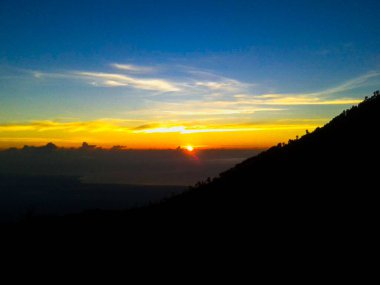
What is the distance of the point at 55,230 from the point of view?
2611 cm

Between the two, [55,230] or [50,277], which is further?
[55,230]

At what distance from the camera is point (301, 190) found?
16312 millimetres

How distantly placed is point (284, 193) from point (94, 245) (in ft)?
37.3

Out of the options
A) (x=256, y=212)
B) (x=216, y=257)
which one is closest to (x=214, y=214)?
(x=256, y=212)

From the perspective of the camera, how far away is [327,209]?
13.5 meters

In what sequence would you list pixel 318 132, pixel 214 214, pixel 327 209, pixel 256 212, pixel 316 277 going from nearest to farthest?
1. pixel 316 277
2. pixel 327 209
3. pixel 256 212
4. pixel 214 214
5. pixel 318 132

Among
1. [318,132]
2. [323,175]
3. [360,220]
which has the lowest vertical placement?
[360,220]

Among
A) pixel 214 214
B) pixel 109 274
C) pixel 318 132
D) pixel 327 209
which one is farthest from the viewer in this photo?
pixel 318 132

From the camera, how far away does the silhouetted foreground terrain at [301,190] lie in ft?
44.4

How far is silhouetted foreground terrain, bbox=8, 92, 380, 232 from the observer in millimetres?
13539

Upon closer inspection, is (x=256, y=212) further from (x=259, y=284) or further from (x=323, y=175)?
(x=259, y=284)

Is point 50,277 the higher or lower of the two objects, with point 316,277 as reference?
lower

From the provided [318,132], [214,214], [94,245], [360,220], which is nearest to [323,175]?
[360,220]

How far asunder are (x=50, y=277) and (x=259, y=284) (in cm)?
1088
